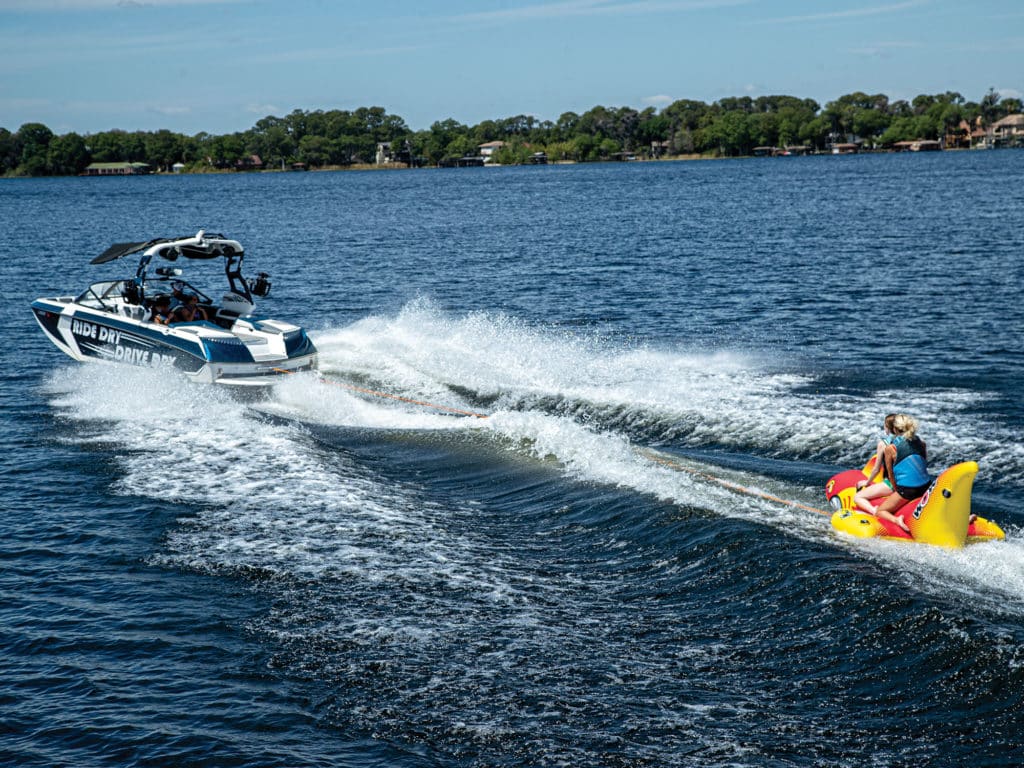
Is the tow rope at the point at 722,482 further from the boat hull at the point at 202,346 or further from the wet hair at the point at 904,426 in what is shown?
the boat hull at the point at 202,346

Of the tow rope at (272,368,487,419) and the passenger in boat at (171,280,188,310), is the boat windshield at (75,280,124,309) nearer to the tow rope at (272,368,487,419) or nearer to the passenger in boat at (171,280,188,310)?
the passenger in boat at (171,280,188,310)

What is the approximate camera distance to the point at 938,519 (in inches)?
456

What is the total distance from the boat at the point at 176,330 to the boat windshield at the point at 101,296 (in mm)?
21

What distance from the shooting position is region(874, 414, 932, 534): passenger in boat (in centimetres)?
1203

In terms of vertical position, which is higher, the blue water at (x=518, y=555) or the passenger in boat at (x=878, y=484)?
the passenger in boat at (x=878, y=484)

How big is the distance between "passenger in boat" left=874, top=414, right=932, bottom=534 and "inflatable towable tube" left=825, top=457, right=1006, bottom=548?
3.3 inches

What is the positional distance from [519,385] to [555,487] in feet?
20.0

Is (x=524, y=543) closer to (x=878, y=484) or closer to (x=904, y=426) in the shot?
(x=878, y=484)

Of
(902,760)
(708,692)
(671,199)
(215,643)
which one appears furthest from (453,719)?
(671,199)

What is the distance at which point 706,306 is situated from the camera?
3164 cm

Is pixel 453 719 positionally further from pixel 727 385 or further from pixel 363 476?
pixel 727 385

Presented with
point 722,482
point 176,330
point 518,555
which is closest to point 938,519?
point 722,482

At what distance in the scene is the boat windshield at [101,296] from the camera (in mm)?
21516

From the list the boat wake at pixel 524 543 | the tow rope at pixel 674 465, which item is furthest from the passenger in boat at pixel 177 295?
the tow rope at pixel 674 465
